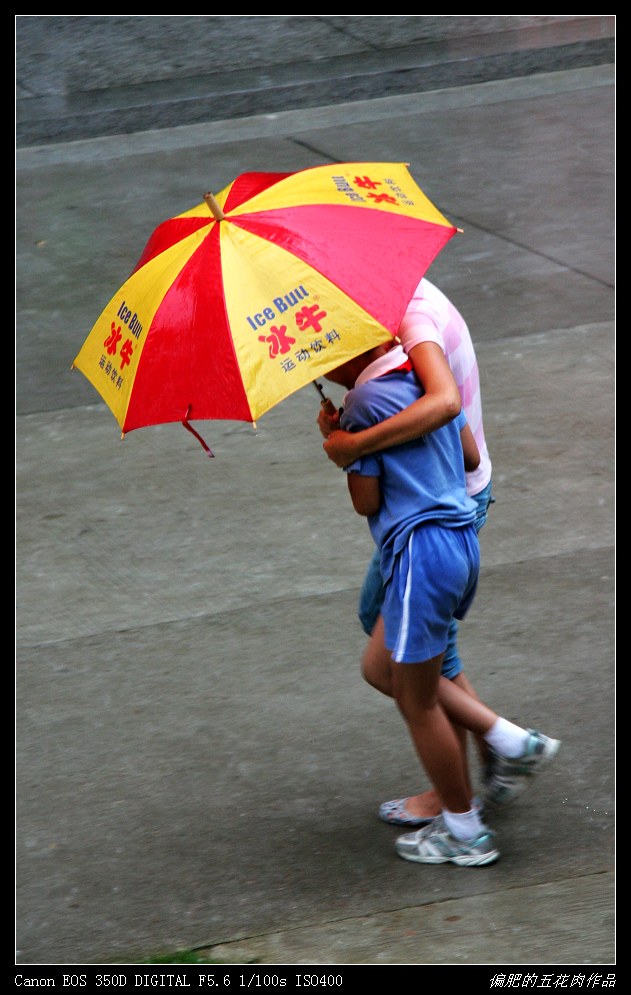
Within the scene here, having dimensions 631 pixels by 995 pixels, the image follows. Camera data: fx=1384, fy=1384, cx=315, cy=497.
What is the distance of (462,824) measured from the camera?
3.76 metres

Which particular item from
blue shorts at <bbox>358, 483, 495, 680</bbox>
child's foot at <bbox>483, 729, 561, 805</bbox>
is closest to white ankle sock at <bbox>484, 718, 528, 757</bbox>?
child's foot at <bbox>483, 729, 561, 805</bbox>

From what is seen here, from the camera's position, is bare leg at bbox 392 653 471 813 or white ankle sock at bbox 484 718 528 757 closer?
bare leg at bbox 392 653 471 813

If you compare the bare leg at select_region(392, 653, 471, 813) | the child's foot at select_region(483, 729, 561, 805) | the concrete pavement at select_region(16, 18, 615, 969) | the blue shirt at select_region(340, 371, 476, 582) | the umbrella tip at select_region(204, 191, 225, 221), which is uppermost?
the umbrella tip at select_region(204, 191, 225, 221)

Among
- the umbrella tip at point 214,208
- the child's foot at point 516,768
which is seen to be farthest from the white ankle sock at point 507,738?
the umbrella tip at point 214,208

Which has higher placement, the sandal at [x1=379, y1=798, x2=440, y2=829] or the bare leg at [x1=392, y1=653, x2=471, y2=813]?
the bare leg at [x1=392, y1=653, x2=471, y2=813]

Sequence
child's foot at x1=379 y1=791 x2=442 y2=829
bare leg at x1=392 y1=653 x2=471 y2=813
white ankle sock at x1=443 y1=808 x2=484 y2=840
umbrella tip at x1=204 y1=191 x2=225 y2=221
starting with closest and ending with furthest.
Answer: umbrella tip at x1=204 y1=191 x2=225 y2=221, bare leg at x1=392 y1=653 x2=471 y2=813, white ankle sock at x1=443 y1=808 x2=484 y2=840, child's foot at x1=379 y1=791 x2=442 y2=829

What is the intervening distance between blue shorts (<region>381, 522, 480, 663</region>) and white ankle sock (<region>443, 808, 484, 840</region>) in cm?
54

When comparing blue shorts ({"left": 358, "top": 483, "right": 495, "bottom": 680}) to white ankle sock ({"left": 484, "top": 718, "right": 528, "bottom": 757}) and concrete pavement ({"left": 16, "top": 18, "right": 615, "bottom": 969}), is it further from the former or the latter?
concrete pavement ({"left": 16, "top": 18, "right": 615, "bottom": 969})

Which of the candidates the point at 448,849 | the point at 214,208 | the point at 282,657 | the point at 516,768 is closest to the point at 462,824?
the point at 448,849

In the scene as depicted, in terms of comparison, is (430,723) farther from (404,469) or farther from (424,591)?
(404,469)

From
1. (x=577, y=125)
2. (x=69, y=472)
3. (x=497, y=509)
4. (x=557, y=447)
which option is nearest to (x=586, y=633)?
(x=497, y=509)

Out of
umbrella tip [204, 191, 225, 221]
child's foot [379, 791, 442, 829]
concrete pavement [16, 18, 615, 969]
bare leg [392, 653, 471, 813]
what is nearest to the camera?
umbrella tip [204, 191, 225, 221]

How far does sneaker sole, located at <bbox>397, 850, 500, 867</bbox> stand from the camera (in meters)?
3.76

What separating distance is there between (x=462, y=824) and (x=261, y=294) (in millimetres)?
1551
